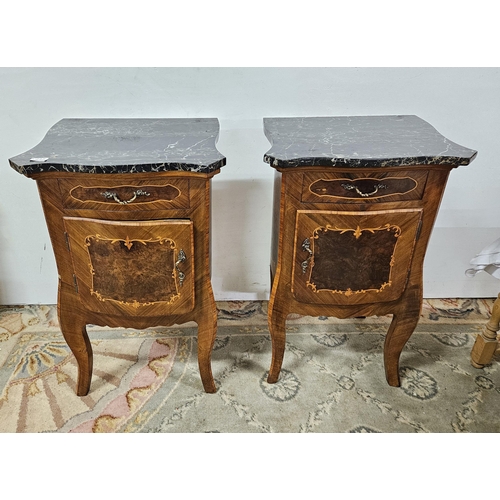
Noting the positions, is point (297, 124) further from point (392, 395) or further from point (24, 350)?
point (24, 350)

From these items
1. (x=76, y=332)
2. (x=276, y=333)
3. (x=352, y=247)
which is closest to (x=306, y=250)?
(x=352, y=247)

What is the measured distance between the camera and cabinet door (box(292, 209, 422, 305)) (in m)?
1.32

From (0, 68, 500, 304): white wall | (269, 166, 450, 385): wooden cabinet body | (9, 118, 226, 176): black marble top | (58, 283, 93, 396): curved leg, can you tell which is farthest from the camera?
(0, 68, 500, 304): white wall

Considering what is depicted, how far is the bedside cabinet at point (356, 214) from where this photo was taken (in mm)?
1262

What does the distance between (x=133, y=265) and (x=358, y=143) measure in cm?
76

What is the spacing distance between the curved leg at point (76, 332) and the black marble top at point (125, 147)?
0.39 m

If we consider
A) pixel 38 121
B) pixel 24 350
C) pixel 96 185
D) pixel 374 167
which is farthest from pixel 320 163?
pixel 24 350

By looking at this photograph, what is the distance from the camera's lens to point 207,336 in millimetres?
1486

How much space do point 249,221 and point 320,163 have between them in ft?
2.41

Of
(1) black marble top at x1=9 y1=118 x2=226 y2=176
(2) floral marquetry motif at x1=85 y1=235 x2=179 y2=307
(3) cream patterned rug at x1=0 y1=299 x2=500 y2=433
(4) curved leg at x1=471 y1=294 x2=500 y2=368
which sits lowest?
(3) cream patterned rug at x1=0 y1=299 x2=500 y2=433

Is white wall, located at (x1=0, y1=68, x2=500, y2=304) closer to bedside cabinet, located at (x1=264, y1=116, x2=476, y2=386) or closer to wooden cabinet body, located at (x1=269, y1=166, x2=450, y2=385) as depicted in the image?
bedside cabinet, located at (x1=264, y1=116, x2=476, y2=386)

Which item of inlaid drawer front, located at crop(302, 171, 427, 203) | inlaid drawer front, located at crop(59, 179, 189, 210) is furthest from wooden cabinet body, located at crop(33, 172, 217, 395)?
inlaid drawer front, located at crop(302, 171, 427, 203)

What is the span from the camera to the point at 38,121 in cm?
173

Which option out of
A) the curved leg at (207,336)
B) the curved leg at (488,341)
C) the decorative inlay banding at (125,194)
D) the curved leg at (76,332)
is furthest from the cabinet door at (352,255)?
the curved leg at (76,332)
